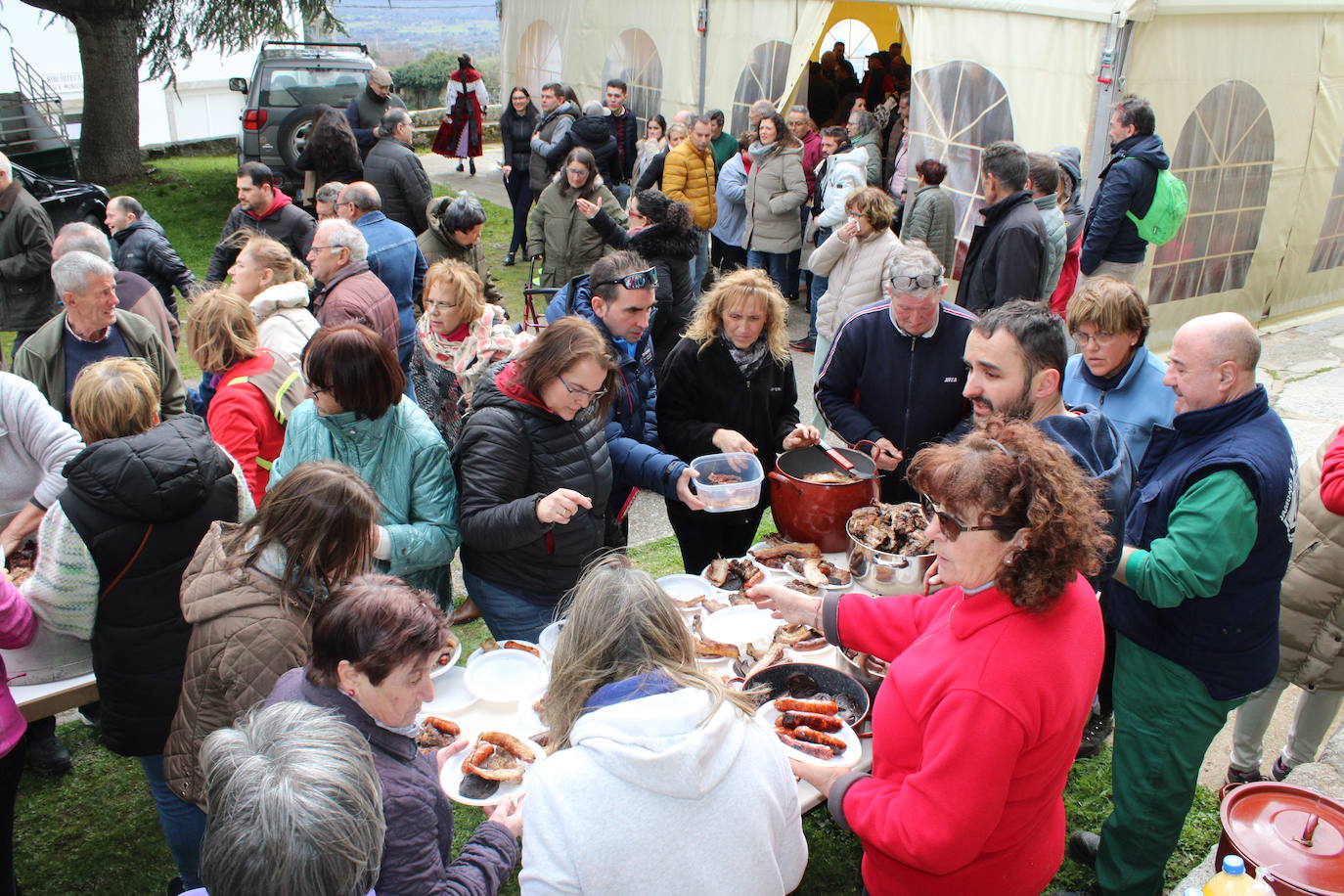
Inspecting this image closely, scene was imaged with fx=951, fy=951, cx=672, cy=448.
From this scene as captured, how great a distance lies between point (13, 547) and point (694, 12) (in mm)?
9566

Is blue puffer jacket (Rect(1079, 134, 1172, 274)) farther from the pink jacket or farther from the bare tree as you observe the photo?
the bare tree

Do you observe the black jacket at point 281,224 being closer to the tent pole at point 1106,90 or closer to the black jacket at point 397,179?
the black jacket at point 397,179

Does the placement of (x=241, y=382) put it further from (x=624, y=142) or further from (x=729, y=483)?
(x=624, y=142)

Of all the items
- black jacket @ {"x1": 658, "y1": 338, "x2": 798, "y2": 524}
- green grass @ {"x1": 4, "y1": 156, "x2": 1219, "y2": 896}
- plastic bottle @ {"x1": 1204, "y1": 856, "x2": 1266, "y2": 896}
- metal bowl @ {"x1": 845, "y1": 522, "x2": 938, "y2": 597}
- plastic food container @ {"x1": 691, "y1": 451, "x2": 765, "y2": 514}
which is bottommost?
green grass @ {"x1": 4, "y1": 156, "x2": 1219, "y2": 896}

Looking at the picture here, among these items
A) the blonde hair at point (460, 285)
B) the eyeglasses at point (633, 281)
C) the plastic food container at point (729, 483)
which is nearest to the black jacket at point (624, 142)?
the blonde hair at point (460, 285)

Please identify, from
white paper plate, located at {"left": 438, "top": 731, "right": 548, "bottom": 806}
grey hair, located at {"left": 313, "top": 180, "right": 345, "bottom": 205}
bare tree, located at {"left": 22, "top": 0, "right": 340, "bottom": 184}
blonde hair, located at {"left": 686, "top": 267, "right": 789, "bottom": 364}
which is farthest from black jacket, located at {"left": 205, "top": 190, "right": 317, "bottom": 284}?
bare tree, located at {"left": 22, "top": 0, "right": 340, "bottom": 184}

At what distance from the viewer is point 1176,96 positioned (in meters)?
7.25

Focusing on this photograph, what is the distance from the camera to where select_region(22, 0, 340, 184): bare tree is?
13.5 metres

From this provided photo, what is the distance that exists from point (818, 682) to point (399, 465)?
5.08 feet

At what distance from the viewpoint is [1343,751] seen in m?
3.46

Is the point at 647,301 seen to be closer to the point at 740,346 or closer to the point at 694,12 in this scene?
the point at 740,346

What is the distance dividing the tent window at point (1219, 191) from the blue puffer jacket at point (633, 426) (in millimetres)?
5654

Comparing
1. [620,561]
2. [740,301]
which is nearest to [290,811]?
[620,561]

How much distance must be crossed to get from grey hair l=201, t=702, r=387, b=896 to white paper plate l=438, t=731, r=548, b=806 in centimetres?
63
